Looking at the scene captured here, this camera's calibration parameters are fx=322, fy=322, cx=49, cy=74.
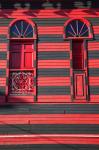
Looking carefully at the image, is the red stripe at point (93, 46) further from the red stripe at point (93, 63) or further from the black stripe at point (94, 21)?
the black stripe at point (94, 21)

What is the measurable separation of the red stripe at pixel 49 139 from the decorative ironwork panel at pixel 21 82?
1729 mm

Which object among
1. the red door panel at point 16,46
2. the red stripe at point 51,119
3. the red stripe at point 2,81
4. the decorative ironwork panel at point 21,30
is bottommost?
the red stripe at point 51,119

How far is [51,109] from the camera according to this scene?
11.8 metres

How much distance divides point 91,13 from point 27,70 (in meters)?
3.45

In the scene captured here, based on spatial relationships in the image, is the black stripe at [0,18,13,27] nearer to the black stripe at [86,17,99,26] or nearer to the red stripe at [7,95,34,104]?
the red stripe at [7,95,34,104]

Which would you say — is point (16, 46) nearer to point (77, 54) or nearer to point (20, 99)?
point (20, 99)

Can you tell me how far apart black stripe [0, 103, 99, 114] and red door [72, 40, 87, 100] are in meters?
0.42

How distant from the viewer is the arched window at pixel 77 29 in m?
12.6

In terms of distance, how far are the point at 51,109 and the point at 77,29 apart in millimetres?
3378

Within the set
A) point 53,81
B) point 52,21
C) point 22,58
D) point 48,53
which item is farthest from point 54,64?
point 52,21

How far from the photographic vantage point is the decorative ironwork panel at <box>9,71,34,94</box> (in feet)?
39.8
